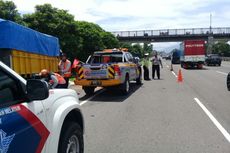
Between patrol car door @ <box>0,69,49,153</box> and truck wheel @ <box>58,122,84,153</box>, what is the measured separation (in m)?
0.48

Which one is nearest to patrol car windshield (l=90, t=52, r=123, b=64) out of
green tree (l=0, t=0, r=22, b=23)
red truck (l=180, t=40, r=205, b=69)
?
green tree (l=0, t=0, r=22, b=23)

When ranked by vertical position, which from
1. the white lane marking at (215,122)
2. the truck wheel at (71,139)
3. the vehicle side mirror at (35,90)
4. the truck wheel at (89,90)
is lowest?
the white lane marking at (215,122)

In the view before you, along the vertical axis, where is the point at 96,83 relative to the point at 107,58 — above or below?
below

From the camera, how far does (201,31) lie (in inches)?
3374

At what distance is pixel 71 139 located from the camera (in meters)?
4.68

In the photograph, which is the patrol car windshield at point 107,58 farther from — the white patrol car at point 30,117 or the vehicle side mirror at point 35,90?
the vehicle side mirror at point 35,90

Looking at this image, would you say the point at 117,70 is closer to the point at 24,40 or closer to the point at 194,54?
the point at 24,40

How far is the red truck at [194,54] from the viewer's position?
41734 millimetres

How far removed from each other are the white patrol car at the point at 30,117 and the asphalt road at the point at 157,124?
2.36 metres

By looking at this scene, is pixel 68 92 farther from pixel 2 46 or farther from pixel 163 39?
pixel 163 39

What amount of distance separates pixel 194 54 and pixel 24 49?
31054mm

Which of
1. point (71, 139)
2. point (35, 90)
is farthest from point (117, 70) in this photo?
point (35, 90)

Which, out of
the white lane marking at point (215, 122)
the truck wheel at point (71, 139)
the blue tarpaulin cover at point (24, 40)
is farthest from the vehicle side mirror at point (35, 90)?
the blue tarpaulin cover at point (24, 40)

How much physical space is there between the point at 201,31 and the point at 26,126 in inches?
3360
